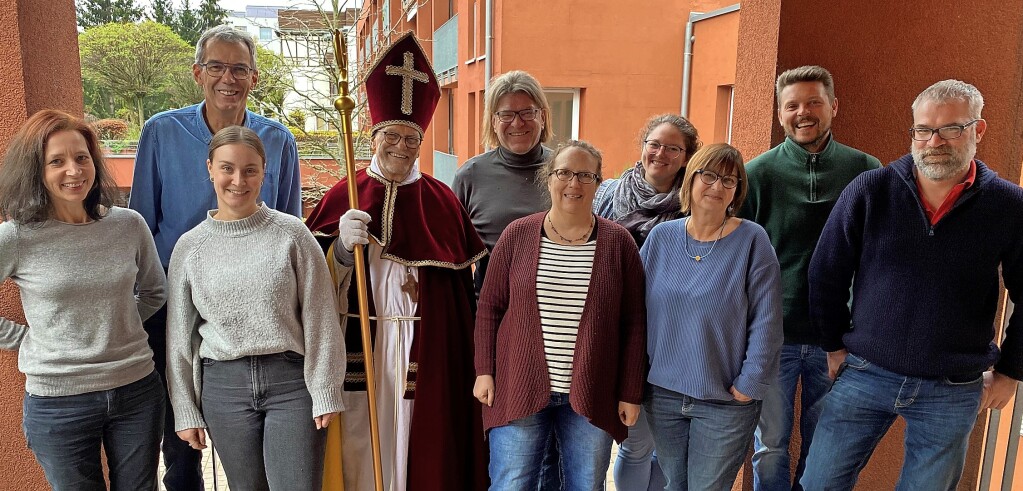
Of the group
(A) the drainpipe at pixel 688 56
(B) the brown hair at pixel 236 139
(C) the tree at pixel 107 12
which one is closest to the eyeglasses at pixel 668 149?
(B) the brown hair at pixel 236 139

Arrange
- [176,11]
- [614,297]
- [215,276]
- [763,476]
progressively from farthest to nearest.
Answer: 1. [176,11]
2. [763,476]
3. [614,297]
4. [215,276]

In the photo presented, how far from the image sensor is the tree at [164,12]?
14777mm

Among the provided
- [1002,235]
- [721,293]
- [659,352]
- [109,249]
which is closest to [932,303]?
[1002,235]

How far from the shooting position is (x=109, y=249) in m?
2.04

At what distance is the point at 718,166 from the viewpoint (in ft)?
6.90

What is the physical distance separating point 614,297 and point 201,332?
4.03 ft

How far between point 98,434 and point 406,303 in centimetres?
99

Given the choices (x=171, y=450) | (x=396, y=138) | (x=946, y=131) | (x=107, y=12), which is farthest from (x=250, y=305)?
(x=107, y=12)

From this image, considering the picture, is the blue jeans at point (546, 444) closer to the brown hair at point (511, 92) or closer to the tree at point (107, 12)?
the brown hair at point (511, 92)

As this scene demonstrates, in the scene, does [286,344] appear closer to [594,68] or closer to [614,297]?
[614,297]

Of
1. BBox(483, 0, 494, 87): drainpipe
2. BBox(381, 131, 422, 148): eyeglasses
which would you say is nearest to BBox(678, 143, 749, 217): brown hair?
BBox(381, 131, 422, 148): eyeglasses

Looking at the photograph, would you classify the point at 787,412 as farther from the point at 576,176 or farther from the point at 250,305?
the point at 250,305

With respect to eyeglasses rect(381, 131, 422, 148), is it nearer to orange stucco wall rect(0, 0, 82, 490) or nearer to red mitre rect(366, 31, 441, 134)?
red mitre rect(366, 31, 441, 134)

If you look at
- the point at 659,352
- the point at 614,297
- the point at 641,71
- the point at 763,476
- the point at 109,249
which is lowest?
the point at 763,476
